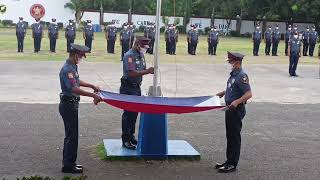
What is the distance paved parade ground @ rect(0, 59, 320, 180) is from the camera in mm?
7332

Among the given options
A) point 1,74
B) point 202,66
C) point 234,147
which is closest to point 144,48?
point 234,147

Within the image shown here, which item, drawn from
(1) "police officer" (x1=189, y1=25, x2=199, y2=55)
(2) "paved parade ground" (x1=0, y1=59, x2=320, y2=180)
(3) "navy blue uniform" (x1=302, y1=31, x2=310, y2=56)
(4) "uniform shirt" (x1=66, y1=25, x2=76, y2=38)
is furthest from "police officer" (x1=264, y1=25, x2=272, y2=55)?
(2) "paved parade ground" (x1=0, y1=59, x2=320, y2=180)

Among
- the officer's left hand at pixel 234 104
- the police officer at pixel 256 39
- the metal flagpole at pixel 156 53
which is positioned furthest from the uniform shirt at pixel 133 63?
the police officer at pixel 256 39

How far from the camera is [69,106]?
689 cm

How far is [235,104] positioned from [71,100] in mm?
2116

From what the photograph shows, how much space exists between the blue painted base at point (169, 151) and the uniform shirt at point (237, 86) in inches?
46.2

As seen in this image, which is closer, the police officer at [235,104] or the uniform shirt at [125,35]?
the police officer at [235,104]

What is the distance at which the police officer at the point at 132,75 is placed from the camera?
776 centimetres

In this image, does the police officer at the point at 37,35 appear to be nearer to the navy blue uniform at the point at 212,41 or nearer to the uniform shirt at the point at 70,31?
the uniform shirt at the point at 70,31

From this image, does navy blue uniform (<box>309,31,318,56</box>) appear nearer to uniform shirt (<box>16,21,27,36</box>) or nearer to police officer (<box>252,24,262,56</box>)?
police officer (<box>252,24,262,56</box>)

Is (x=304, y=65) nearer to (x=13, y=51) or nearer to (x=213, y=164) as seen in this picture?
(x=13, y=51)

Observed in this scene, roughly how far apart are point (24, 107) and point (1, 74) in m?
6.01

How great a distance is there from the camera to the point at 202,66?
2239 cm

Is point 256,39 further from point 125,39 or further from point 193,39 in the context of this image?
point 125,39
